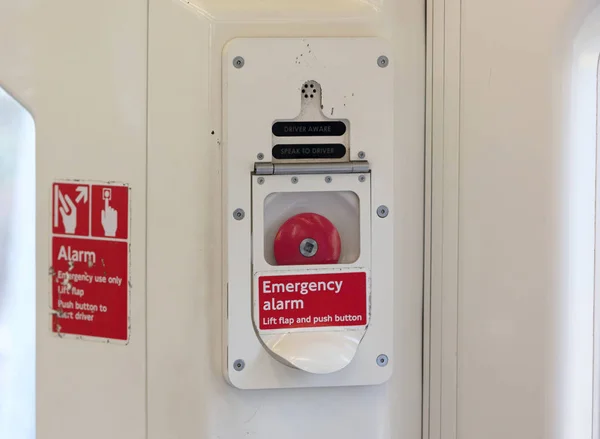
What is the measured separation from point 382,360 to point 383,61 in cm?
47

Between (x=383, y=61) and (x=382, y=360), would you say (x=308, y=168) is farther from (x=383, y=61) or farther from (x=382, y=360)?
(x=382, y=360)

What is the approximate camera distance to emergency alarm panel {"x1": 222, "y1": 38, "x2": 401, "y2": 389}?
104 centimetres

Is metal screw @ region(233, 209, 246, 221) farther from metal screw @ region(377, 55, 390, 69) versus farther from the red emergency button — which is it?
metal screw @ region(377, 55, 390, 69)

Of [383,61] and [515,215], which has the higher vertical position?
[383,61]

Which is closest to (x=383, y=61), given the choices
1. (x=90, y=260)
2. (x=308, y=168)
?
(x=308, y=168)

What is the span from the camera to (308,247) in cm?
106

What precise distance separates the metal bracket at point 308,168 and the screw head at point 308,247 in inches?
4.2

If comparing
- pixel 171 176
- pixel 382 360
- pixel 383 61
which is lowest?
pixel 382 360

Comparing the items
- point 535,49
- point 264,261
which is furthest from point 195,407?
point 535,49

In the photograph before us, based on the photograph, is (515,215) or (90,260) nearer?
(515,215)

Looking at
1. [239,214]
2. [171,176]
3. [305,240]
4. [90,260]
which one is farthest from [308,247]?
[90,260]

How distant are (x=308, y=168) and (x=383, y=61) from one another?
21cm

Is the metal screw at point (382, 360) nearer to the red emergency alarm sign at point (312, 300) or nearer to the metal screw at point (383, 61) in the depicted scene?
→ the red emergency alarm sign at point (312, 300)

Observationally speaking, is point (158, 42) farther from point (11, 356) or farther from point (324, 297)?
point (11, 356)
